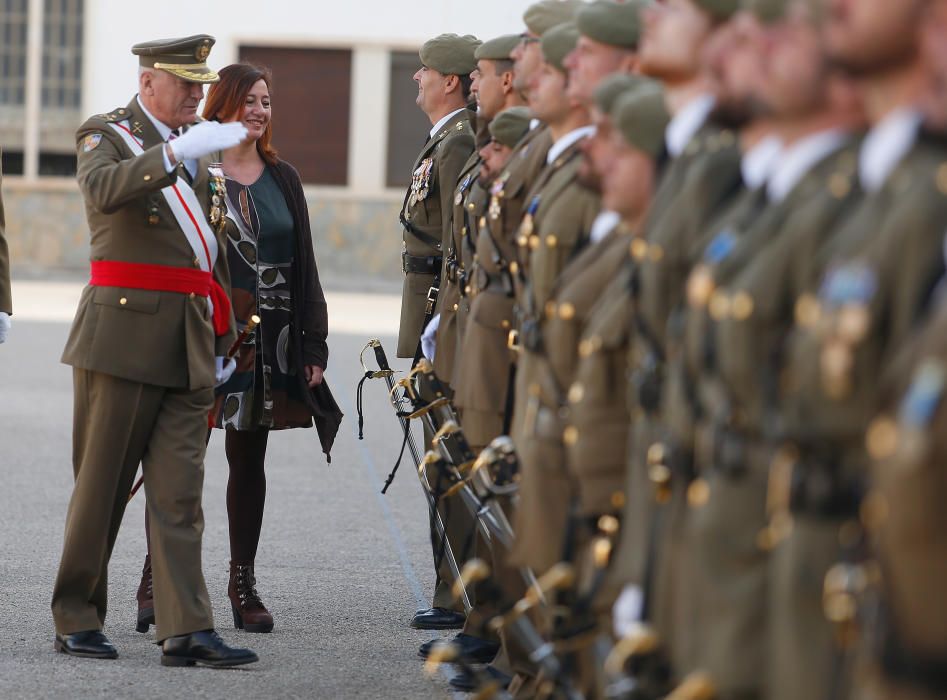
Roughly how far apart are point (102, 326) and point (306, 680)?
132cm

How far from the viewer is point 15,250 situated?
2722 centimetres

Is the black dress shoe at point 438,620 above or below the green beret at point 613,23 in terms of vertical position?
below

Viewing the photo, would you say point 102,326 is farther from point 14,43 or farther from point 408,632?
point 14,43

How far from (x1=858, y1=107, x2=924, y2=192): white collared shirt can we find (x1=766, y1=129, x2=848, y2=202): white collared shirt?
0.20 metres

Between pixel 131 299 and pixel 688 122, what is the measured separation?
3126mm

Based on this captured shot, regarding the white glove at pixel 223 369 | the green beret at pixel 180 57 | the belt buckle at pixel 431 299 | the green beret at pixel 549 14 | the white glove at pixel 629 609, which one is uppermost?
the green beret at pixel 549 14

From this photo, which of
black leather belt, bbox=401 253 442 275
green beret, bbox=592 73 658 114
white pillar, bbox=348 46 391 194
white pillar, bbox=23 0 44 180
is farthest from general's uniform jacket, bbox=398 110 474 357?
white pillar, bbox=23 0 44 180

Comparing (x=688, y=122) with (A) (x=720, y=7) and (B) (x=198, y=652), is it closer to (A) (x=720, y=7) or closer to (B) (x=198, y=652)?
(A) (x=720, y=7)

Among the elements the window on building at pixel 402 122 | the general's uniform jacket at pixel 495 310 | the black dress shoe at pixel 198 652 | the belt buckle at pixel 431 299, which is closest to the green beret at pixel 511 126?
the general's uniform jacket at pixel 495 310

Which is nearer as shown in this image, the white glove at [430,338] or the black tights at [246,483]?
the white glove at [430,338]

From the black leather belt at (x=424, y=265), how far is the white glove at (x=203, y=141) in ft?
4.73

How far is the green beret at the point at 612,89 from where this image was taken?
401 cm

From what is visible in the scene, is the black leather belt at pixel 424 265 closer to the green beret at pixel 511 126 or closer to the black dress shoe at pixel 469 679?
the green beret at pixel 511 126

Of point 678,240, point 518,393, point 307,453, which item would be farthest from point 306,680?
point 307,453
